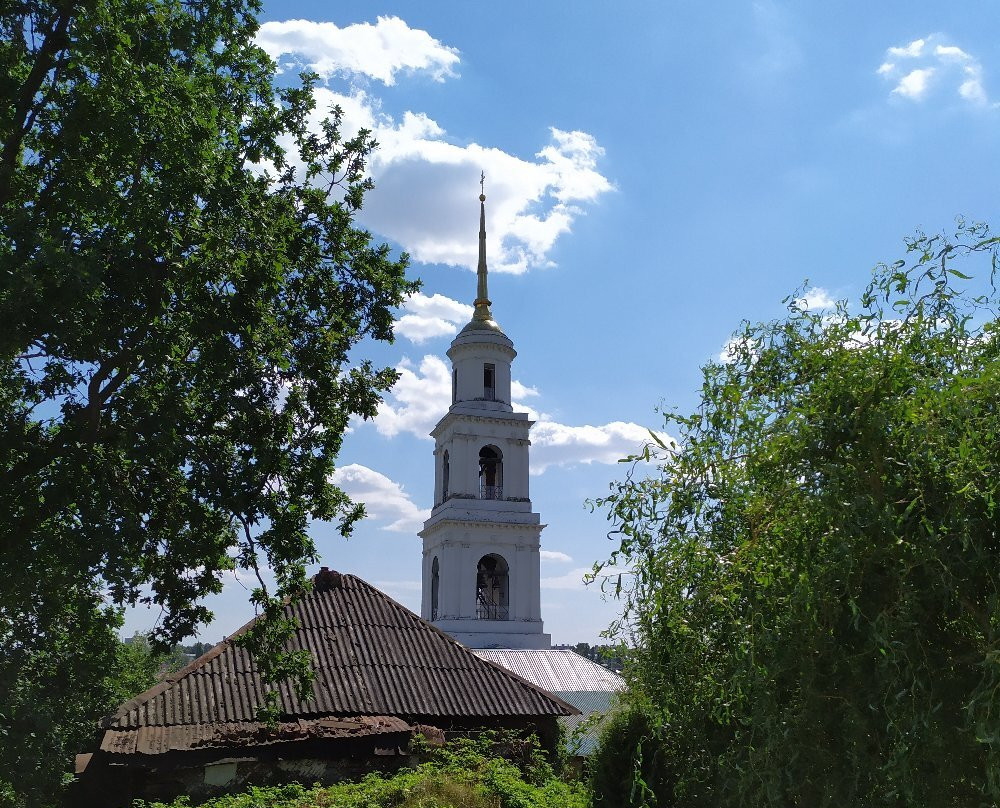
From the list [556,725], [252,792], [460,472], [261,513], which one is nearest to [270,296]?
[261,513]

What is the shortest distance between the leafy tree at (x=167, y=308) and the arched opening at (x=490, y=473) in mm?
19856

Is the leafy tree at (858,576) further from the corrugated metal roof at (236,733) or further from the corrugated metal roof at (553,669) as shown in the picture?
the corrugated metal roof at (553,669)

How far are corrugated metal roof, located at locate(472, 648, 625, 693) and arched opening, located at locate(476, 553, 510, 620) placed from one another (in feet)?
5.65

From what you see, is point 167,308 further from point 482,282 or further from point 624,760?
point 482,282

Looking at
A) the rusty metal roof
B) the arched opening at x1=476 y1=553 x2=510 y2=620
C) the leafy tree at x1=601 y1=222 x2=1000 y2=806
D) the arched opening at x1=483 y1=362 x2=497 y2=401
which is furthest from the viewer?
the arched opening at x1=483 y1=362 x2=497 y2=401

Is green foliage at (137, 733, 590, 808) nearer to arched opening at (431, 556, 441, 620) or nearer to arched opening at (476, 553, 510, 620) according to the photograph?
arched opening at (476, 553, 510, 620)

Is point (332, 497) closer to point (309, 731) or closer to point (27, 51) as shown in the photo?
point (309, 731)

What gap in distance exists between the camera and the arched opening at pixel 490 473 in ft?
104

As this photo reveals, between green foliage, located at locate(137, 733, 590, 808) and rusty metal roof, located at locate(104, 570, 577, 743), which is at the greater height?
rusty metal roof, located at locate(104, 570, 577, 743)

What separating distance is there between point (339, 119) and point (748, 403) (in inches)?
361

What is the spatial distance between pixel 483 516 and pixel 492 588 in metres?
2.87

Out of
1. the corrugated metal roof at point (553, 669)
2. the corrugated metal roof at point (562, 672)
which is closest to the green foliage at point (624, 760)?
the corrugated metal roof at point (562, 672)

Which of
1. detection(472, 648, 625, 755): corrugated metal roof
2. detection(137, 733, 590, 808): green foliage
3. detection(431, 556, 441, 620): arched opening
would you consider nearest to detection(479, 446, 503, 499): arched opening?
detection(431, 556, 441, 620): arched opening

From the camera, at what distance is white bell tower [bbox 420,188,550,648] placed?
1193 inches
